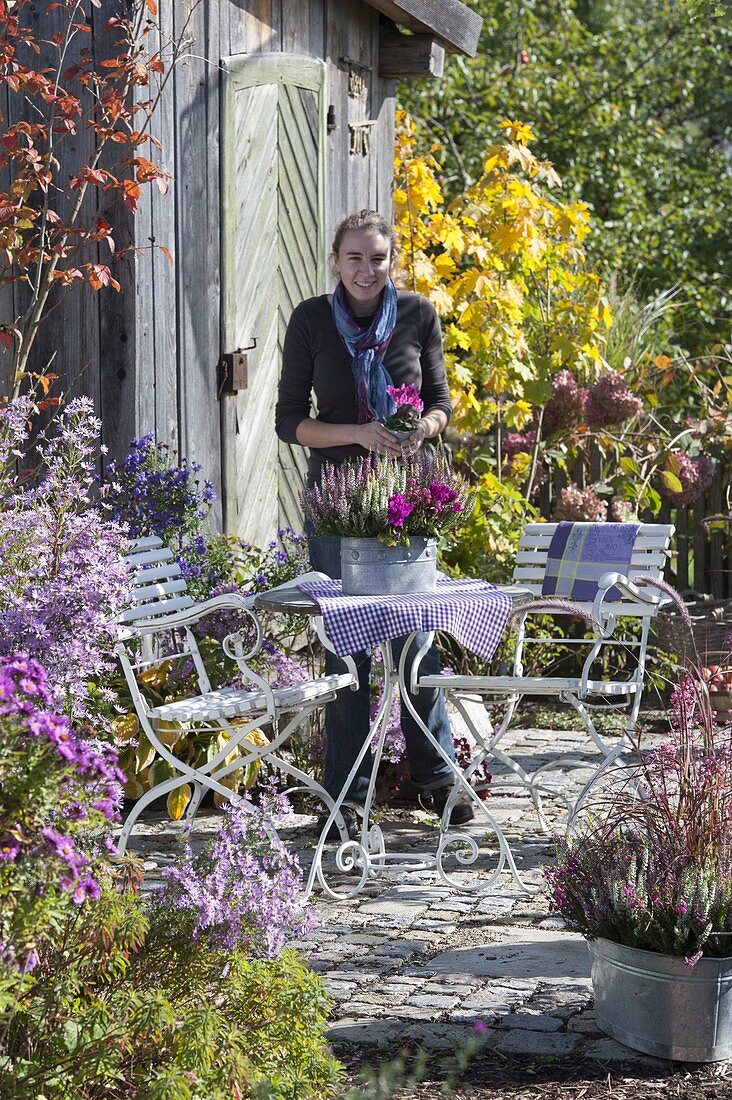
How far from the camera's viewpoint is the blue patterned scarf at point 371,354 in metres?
5.00

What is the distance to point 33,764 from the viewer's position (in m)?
2.37

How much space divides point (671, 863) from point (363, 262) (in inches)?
96.6

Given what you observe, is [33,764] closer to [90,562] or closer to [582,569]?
[90,562]

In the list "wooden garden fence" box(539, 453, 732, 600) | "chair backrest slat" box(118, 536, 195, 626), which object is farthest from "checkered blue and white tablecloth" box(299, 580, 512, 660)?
"wooden garden fence" box(539, 453, 732, 600)

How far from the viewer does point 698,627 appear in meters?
7.14

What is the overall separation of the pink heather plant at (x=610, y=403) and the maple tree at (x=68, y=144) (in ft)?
10.3

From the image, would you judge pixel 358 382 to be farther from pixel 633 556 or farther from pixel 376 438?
pixel 633 556

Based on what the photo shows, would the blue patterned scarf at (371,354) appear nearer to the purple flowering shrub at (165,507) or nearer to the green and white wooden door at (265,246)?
the purple flowering shrub at (165,507)

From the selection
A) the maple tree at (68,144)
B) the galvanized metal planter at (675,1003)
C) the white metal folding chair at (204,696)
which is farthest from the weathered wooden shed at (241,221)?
the galvanized metal planter at (675,1003)

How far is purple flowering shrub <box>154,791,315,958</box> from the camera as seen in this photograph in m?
2.96

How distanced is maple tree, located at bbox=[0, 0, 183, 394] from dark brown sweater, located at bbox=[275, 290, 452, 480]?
0.78 m

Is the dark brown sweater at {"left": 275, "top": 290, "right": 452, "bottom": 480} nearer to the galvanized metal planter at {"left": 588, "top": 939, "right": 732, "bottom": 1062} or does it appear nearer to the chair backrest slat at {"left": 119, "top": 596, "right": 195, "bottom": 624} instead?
the chair backrest slat at {"left": 119, "top": 596, "right": 195, "bottom": 624}

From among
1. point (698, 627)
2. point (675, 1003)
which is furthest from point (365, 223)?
point (698, 627)

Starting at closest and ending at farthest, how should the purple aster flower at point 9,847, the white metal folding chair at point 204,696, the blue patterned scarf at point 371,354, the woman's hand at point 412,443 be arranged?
the purple aster flower at point 9,847, the white metal folding chair at point 204,696, the woman's hand at point 412,443, the blue patterned scarf at point 371,354
